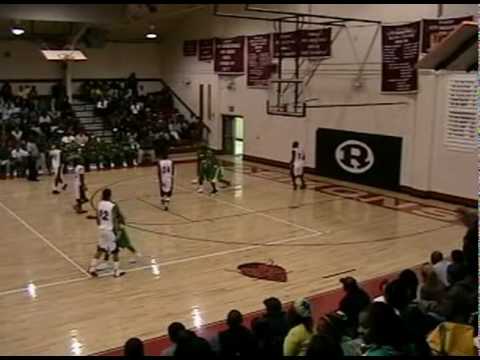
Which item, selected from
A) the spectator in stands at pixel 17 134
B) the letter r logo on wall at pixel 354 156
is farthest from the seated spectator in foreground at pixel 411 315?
the spectator in stands at pixel 17 134

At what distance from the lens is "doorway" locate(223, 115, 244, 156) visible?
23.4 metres

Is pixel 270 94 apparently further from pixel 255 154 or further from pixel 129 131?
pixel 129 131

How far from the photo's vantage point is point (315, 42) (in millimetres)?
18828

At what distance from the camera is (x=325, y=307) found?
818 cm

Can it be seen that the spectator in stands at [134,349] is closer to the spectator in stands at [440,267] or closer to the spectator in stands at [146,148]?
the spectator in stands at [440,267]

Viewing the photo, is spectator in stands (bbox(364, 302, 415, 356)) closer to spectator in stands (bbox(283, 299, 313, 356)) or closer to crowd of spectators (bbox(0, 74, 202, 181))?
spectator in stands (bbox(283, 299, 313, 356))

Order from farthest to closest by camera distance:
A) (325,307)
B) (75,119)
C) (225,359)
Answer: (75,119) → (325,307) → (225,359)

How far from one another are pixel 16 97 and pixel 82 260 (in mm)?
14802

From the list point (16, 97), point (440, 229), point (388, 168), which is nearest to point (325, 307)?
point (440, 229)

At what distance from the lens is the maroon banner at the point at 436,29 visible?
48.5ft

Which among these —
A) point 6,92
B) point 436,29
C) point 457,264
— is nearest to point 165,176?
point 436,29

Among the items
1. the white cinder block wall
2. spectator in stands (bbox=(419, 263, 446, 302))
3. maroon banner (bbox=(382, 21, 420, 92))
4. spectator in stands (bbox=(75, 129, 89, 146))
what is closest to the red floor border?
spectator in stands (bbox=(419, 263, 446, 302))

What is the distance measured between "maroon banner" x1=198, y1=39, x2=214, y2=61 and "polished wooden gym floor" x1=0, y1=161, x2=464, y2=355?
744cm

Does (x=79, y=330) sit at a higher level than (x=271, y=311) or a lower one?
lower
